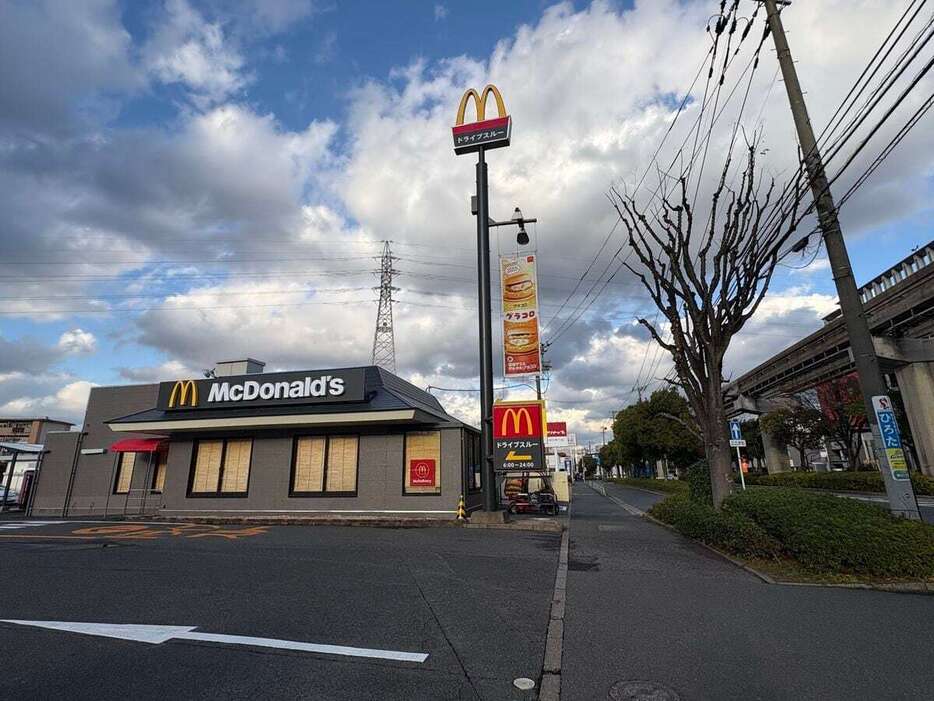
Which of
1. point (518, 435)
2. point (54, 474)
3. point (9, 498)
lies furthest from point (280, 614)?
point (9, 498)

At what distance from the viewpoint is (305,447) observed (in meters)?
17.4

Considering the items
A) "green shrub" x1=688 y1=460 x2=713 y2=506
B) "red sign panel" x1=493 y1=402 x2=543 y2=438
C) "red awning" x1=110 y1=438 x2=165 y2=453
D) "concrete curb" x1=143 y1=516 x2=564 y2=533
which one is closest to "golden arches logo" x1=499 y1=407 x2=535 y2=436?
"red sign panel" x1=493 y1=402 x2=543 y2=438

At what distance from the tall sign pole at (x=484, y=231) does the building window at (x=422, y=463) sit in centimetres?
228

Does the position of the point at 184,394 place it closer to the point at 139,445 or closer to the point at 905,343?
the point at 139,445

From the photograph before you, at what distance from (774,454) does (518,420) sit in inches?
1700

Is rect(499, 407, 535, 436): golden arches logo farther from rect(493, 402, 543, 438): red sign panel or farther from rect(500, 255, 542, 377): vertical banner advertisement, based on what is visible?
rect(500, 255, 542, 377): vertical banner advertisement

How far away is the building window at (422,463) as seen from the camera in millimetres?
16062

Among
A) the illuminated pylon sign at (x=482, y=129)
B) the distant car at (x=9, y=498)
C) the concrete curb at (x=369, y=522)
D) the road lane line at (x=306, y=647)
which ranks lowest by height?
the road lane line at (x=306, y=647)

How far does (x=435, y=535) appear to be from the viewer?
12.4 metres

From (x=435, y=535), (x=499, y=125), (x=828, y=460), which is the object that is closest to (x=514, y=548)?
(x=435, y=535)

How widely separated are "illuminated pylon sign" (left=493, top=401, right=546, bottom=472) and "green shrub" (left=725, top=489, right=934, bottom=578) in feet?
20.6

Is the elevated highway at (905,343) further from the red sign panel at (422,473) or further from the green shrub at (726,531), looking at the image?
the red sign panel at (422,473)

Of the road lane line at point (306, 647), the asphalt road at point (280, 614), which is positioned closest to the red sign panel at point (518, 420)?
the asphalt road at point (280, 614)

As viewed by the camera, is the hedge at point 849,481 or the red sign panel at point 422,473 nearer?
the red sign panel at point 422,473
